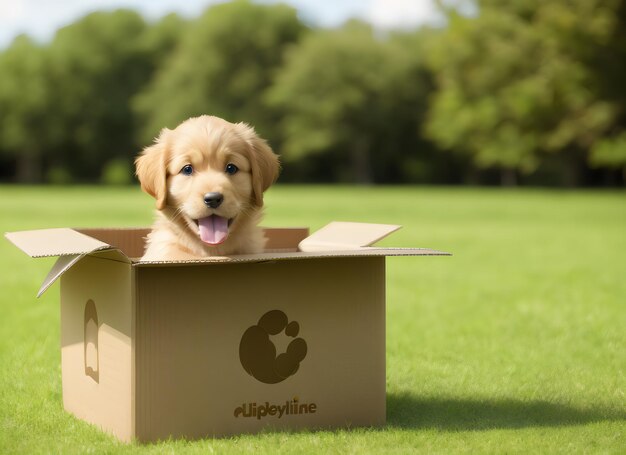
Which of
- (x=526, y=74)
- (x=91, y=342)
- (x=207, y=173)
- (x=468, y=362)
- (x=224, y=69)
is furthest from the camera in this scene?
(x=224, y=69)

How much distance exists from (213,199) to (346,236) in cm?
120

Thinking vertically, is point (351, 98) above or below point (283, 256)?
above

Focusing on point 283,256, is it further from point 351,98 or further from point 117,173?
point 117,173

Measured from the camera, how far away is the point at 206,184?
3980mm

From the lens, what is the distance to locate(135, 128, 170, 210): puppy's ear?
4.10 meters

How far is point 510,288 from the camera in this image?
386 inches

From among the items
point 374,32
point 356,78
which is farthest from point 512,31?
point 374,32

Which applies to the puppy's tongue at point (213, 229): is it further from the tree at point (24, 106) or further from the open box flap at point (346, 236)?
the tree at point (24, 106)

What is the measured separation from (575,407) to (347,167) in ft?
184

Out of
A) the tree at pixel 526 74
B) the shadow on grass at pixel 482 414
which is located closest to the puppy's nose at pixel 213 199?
the shadow on grass at pixel 482 414

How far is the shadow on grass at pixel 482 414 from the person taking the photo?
177 inches

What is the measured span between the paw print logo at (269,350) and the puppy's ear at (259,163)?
A: 1.83 feet

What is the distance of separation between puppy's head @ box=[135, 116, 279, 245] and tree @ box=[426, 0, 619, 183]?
25191mm

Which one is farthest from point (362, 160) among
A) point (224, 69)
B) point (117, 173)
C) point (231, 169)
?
point (231, 169)
